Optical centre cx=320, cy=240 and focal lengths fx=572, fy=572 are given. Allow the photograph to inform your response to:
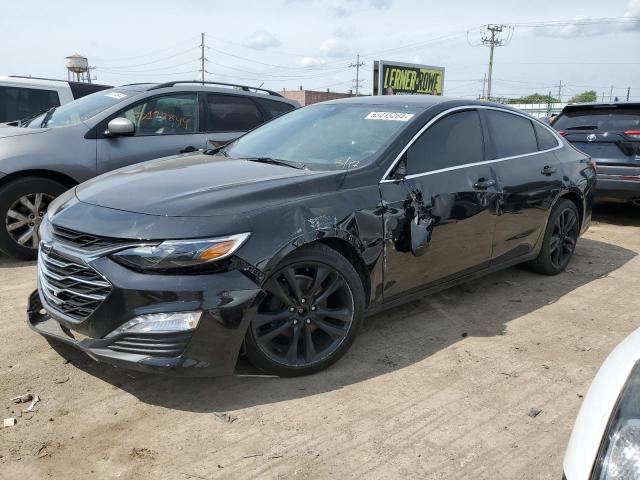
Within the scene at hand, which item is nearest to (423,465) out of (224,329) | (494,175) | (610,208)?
(224,329)

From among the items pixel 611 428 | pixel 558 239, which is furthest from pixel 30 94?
pixel 611 428

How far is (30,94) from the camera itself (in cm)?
834

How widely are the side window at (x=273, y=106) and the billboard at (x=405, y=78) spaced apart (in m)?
13.7

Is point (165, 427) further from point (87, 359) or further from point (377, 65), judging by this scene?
point (377, 65)

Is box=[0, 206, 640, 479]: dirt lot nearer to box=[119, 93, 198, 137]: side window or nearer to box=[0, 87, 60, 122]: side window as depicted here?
box=[119, 93, 198, 137]: side window

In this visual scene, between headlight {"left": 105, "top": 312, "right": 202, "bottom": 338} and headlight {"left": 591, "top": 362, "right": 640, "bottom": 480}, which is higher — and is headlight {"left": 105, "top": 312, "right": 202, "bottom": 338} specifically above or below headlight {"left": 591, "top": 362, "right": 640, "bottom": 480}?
below

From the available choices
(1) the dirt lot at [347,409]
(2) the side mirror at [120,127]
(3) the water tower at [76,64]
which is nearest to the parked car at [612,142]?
(1) the dirt lot at [347,409]

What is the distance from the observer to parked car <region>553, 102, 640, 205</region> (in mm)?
7262

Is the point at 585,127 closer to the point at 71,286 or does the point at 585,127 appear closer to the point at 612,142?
the point at 612,142

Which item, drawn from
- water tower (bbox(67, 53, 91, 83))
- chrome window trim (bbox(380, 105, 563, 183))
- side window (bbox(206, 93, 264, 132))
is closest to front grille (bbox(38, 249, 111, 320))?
chrome window trim (bbox(380, 105, 563, 183))

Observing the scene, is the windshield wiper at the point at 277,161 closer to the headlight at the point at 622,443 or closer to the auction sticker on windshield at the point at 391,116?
the auction sticker on windshield at the point at 391,116

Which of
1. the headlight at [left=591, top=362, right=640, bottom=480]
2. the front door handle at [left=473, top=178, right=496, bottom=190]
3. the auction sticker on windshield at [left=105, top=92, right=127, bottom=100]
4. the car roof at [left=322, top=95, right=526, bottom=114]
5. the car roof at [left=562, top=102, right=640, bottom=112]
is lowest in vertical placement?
the headlight at [left=591, top=362, right=640, bottom=480]

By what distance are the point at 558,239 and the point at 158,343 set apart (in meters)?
3.97

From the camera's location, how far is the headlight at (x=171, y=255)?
8.86 feet
